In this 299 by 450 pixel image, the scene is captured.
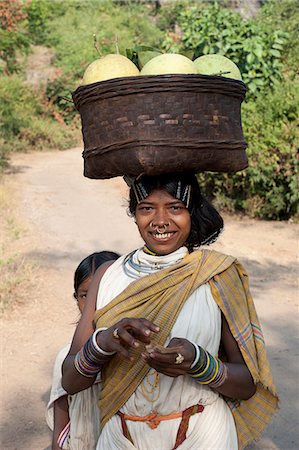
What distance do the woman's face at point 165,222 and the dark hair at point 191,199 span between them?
0.02 meters

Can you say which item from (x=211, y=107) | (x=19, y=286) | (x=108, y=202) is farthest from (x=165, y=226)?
(x=108, y=202)

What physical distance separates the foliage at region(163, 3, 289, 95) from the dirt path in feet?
9.05

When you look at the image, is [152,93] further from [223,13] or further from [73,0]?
[73,0]

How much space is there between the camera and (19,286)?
630cm

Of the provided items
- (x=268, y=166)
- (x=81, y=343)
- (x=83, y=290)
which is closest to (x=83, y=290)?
(x=83, y=290)

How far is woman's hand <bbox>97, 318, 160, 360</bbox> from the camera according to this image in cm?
179

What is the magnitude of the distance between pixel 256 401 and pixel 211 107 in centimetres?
98

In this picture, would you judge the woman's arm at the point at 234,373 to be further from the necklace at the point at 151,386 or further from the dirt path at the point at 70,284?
the dirt path at the point at 70,284

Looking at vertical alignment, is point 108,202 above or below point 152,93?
below

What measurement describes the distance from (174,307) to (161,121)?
1.83 ft

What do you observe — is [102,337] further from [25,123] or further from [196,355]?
[25,123]

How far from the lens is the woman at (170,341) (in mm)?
1985

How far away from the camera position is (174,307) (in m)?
1.99

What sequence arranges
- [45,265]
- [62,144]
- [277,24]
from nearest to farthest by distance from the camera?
[45,265], [277,24], [62,144]
